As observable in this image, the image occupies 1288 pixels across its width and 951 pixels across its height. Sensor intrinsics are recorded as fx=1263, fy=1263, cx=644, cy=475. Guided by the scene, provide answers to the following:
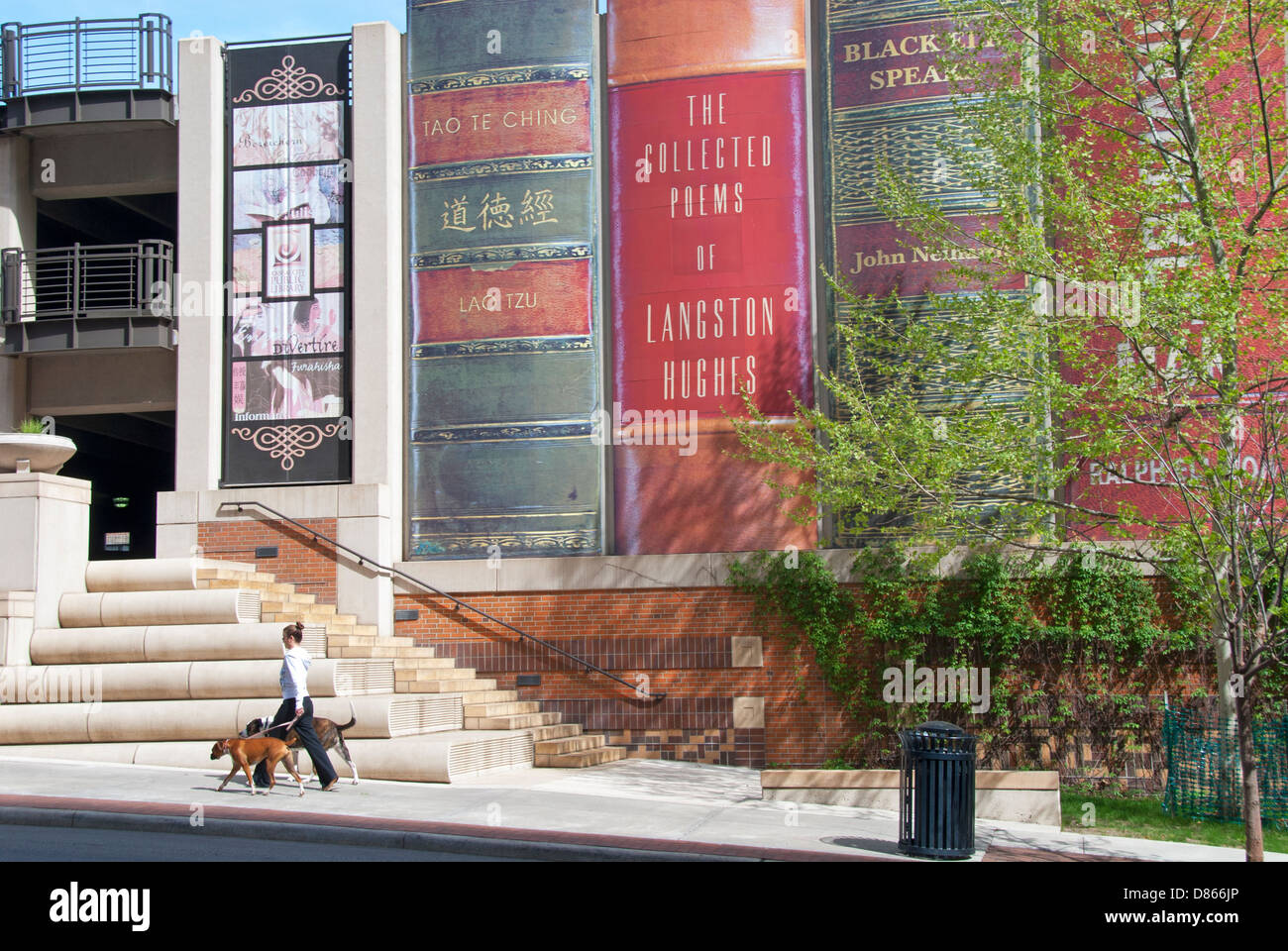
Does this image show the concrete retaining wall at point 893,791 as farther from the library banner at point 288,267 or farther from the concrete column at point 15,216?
the concrete column at point 15,216

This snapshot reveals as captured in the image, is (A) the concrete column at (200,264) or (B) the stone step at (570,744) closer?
(B) the stone step at (570,744)

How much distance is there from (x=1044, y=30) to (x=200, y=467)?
13.2 m

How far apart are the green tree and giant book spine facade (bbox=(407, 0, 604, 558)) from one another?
330 centimetres

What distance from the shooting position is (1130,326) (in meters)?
11.6

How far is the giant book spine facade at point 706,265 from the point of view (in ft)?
58.5

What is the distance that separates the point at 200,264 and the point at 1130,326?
1387cm

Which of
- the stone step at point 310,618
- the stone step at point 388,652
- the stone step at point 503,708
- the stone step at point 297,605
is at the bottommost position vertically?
the stone step at point 503,708

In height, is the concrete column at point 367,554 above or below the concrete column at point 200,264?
below

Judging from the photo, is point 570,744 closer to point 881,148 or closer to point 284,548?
point 284,548

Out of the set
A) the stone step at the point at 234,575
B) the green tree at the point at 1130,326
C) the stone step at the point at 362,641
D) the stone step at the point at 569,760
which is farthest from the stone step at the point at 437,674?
the green tree at the point at 1130,326

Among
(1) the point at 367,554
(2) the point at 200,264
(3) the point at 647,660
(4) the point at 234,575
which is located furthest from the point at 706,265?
(4) the point at 234,575

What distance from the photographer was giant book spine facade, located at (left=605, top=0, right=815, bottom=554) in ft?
58.5

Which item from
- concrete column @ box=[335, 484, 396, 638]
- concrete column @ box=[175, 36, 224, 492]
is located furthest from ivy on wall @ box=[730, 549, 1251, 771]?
concrete column @ box=[175, 36, 224, 492]

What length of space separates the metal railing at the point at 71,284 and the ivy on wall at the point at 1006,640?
1038cm
